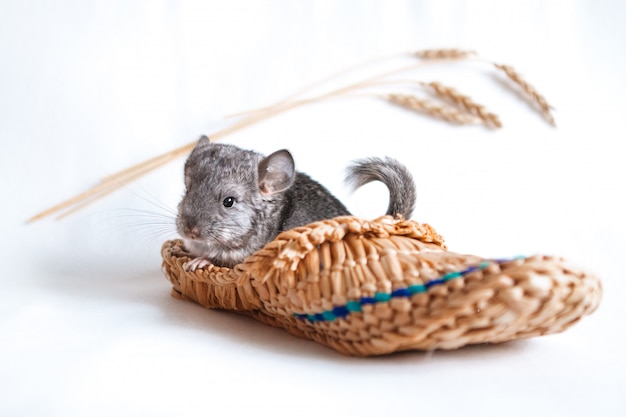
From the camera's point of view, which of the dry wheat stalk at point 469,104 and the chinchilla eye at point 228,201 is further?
the dry wheat stalk at point 469,104

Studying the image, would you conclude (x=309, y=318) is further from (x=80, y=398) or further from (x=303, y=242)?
(x=80, y=398)

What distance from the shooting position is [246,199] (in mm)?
3119

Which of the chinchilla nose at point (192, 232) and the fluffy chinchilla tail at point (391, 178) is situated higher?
the fluffy chinchilla tail at point (391, 178)

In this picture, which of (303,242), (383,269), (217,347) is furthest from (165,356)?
(383,269)

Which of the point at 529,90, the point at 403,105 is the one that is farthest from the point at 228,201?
the point at 529,90

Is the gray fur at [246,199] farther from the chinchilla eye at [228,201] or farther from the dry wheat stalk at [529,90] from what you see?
the dry wheat stalk at [529,90]

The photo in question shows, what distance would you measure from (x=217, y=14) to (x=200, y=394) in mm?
2911

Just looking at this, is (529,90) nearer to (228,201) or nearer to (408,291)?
(228,201)

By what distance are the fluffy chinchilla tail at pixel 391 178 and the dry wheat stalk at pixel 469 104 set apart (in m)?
1.32

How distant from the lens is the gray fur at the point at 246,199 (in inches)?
120

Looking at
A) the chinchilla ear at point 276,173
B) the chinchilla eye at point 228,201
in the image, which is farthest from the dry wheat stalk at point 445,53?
the chinchilla eye at point 228,201

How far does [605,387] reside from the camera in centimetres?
227

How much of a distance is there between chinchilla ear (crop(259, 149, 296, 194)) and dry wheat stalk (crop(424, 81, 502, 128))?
63.8 inches

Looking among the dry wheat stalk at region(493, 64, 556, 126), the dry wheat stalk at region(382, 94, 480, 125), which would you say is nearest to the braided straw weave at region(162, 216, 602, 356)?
the dry wheat stalk at region(382, 94, 480, 125)
